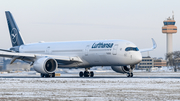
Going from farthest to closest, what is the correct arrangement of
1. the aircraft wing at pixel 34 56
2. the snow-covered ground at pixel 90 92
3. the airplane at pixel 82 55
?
the aircraft wing at pixel 34 56 → the airplane at pixel 82 55 → the snow-covered ground at pixel 90 92

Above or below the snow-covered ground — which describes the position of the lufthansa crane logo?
above

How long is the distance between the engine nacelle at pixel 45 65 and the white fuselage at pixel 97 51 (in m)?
3.66

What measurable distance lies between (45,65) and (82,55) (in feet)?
16.3

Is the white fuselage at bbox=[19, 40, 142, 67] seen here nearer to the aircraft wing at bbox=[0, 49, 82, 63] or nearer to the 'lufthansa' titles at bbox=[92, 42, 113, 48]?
the 'lufthansa' titles at bbox=[92, 42, 113, 48]

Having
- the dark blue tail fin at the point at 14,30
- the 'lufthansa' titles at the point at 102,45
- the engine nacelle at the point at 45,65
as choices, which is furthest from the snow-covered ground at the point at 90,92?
the dark blue tail fin at the point at 14,30

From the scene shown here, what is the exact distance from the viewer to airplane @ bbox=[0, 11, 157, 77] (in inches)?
1433

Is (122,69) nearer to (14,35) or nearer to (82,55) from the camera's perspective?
(82,55)

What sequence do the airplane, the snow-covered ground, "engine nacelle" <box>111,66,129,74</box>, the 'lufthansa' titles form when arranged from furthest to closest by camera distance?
"engine nacelle" <box>111,66,129,74</box>
the 'lufthansa' titles
the airplane
the snow-covered ground

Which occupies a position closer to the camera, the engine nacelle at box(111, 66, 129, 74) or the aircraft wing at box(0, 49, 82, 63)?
the aircraft wing at box(0, 49, 82, 63)

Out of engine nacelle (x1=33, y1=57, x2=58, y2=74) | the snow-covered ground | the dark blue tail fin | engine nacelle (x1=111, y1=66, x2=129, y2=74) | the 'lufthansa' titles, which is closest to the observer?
the snow-covered ground

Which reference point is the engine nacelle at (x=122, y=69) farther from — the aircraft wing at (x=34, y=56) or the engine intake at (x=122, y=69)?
the aircraft wing at (x=34, y=56)

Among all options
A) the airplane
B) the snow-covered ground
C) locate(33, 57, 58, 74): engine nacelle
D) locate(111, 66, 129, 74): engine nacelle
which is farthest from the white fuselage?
the snow-covered ground

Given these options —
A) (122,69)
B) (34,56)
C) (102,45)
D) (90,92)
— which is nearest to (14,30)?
(34,56)

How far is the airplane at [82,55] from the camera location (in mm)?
36406
